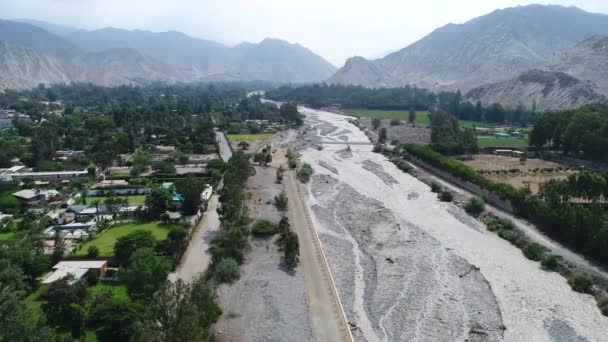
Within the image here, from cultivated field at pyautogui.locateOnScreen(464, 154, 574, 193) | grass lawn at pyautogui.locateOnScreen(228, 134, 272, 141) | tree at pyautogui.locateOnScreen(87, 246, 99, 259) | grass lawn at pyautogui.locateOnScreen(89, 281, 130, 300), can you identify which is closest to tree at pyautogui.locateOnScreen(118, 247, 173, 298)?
grass lawn at pyautogui.locateOnScreen(89, 281, 130, 300)

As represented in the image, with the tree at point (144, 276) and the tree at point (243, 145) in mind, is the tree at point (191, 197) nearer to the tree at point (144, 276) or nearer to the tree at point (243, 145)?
the tree at point (144, 276)

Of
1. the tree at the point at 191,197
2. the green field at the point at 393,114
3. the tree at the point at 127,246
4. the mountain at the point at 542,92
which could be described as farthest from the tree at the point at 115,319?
the mountain at the point at 542,92

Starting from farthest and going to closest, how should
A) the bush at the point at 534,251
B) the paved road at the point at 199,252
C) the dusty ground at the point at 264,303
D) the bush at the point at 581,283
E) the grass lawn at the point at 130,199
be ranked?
the grass lawn at the point at 130,199, the bush at the point at 534,251, the paved road at the point at 199,252, the bush at the point at 581,283, the dusty ground at the point at 264,303

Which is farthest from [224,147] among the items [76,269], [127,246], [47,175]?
[76,269]

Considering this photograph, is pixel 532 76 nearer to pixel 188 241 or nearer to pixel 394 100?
pixel 394 100

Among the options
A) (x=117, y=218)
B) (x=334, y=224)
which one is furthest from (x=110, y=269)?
(x=334, y=224)

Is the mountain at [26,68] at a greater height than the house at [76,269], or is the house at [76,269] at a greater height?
the mountain at [26,68]

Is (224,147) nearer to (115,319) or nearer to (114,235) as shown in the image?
(114,235)
